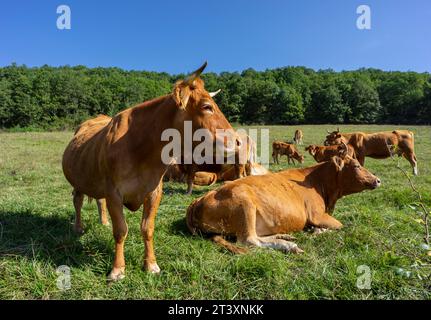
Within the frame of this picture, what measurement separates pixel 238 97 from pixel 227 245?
276ft

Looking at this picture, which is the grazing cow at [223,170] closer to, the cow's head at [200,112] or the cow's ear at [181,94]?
the cow's head at [200,112]

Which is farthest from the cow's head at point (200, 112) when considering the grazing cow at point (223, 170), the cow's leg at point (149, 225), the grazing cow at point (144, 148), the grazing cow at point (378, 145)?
the grazing cow at point (378, 145)

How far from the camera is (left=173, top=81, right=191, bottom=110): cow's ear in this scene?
330 centimetres

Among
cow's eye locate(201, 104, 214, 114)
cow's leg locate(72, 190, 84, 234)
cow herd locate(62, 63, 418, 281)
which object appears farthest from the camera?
cow's leg locate(72, 190, 84, 234)

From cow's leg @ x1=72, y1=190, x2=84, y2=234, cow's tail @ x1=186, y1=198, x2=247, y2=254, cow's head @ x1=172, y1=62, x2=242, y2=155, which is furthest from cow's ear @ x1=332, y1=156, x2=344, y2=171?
cow's leg @ x1=72, y1=190, x2=84, y2=234

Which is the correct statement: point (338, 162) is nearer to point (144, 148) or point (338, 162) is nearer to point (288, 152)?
point (144, 148)

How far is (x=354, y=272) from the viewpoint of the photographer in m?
3.57

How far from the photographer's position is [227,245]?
454cm

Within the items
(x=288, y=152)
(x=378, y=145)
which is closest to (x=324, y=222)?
(x=378, y=145)

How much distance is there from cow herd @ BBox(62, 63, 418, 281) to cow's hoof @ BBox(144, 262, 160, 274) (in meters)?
0.01

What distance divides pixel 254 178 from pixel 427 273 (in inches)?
116

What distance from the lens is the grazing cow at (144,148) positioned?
3453mm

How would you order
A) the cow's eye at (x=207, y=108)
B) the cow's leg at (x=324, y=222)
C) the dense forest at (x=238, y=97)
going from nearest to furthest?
the cow's eye at (x=207, y=108), the cow's leg at (x=324, y=222), the dense forest at (x=238, y=97)

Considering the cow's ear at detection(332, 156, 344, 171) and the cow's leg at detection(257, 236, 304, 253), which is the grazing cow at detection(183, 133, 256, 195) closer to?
the cow's ear at detection(332, 156, 344, 171)
